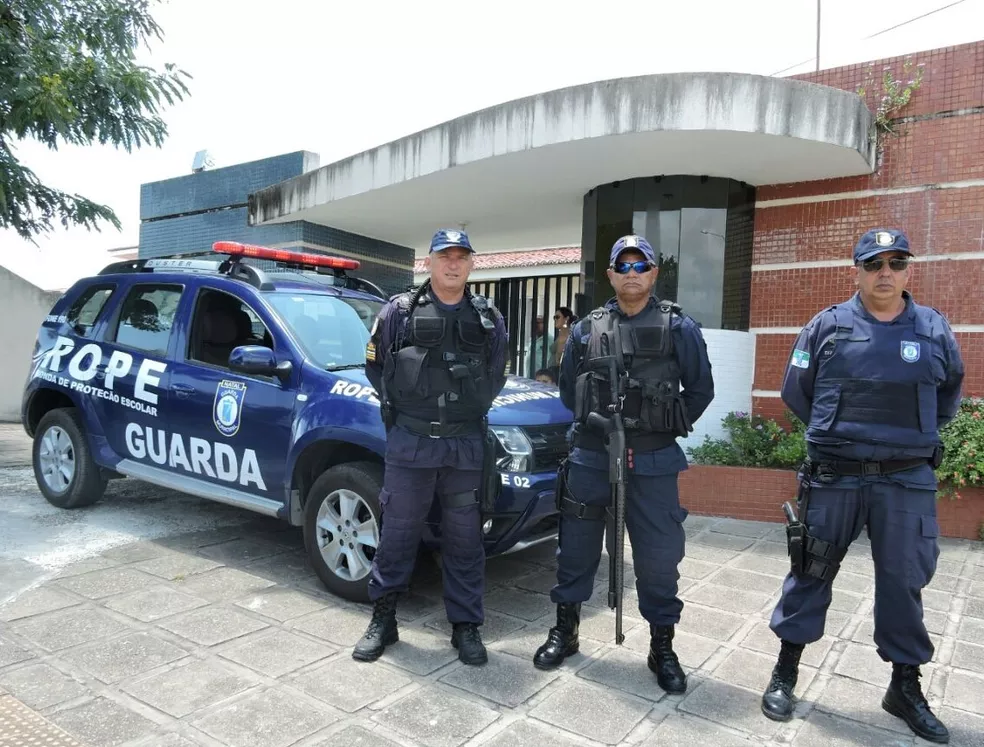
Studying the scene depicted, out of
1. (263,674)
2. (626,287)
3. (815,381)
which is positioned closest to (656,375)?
(626,287)

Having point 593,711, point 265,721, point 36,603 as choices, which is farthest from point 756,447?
point 36,603

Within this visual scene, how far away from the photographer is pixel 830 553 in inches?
110

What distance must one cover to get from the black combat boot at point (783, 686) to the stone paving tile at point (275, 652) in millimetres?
1837

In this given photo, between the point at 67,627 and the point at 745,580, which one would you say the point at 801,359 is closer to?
the point at 745,580

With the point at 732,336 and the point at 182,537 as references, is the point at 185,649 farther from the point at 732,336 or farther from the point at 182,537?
the point at 732,336

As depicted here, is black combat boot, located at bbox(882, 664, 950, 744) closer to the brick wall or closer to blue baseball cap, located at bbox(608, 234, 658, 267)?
blue baseball cap, located at bbox(608, 234, 658, 267)

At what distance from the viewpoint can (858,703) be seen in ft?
9.68

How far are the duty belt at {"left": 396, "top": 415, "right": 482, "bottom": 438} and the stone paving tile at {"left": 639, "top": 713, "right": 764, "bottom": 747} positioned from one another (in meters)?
1.44

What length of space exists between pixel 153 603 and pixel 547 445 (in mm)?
2190

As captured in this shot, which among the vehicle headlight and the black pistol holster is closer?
the black pistol holster

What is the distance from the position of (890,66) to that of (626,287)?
15.7ft

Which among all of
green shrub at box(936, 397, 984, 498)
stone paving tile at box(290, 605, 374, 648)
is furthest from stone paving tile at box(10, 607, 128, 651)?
green shrub at box(936, 397, 984, 498)

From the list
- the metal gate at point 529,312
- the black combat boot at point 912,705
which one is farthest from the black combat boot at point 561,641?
the metal gate at point 529,312

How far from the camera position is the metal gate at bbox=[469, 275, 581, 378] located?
10.9 metres
